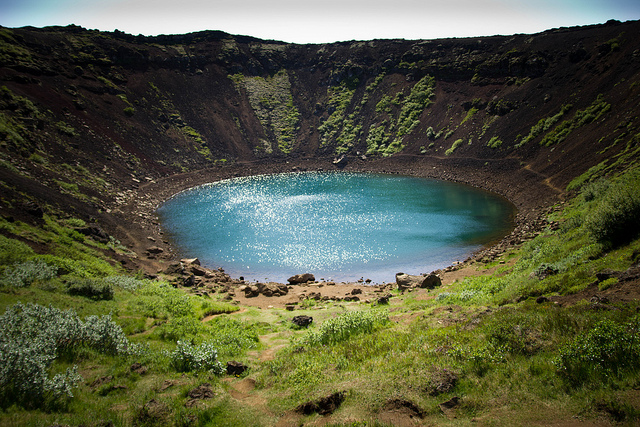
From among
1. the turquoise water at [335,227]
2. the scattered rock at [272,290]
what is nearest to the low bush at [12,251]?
the scattered rock at [272,290]

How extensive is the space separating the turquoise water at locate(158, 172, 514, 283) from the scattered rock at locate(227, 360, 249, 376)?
22.7m

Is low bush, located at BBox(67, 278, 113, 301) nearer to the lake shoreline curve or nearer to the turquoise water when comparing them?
the lake shoreline curve

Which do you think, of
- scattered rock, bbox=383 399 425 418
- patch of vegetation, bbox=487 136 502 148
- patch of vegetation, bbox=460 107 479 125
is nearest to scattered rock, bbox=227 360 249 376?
scattered rock, bbox=383 399 425 418

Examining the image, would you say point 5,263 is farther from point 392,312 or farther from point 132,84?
point 132,84

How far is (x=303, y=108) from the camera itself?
401 ft

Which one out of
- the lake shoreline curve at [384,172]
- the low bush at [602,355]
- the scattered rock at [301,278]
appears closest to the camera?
the low bush at [602,355]

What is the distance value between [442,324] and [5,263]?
22581mm

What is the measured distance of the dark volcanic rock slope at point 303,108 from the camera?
56.0 m

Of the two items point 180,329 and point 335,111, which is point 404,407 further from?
point 335,111

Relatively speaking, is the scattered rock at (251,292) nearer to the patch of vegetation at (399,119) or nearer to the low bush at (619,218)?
the low bush at (619,218)

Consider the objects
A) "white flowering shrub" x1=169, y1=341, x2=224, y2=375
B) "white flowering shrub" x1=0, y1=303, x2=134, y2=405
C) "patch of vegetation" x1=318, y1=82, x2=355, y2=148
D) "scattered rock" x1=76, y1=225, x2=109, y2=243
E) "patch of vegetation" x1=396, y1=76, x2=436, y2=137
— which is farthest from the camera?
"patch of vegetation" x1=318, y1=82, x2=355, y2=148

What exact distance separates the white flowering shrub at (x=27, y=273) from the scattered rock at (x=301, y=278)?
19284mm

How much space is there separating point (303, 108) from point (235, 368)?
11634cm

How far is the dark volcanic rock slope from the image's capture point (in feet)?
184
